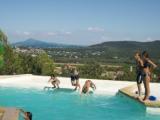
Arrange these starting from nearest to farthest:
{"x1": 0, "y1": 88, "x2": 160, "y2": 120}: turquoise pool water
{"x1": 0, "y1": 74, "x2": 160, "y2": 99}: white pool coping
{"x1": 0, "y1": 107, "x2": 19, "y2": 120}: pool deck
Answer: {"x1": 0, "y1": 107, "x2": 19, "y2": 120}: pool deck < {"x1": 0, "y1": 88, "x2": 160, "y2": 120}: turquoise pool water < {"x1": 0, "y1": 74, "x2": 160, "y2": 99}: white pool coping

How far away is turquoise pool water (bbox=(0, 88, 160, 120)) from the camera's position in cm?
1183

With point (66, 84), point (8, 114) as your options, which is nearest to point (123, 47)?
point (66, 84)

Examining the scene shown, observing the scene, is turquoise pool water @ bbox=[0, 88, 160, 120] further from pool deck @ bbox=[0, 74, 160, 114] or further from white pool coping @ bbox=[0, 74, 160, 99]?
white pool coping @ bbox=[0, 74, 160, 99]

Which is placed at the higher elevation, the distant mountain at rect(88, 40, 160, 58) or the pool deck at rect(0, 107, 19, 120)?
the distant mountain at rect(88, 40, 160, 58)

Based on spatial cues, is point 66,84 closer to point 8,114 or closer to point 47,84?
point 47,84

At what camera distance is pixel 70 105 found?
14.3 m

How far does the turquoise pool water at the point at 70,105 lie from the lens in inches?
466

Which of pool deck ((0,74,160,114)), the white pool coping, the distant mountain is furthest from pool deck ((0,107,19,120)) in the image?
the distant mountain

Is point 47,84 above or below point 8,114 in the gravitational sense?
below

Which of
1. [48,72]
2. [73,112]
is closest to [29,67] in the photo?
[48,72]

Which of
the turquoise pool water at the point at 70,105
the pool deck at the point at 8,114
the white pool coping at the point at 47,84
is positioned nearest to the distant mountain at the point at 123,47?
the white pool coping at the point at 47,84

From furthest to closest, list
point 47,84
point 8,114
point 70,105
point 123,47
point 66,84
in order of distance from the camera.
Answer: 1. point 123,47
2. point 66,84
3. point 47,84
4. point 70,105
5. point 8,114

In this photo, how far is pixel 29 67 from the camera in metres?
27.5

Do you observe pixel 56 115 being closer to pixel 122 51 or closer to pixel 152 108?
pixel 152 108
